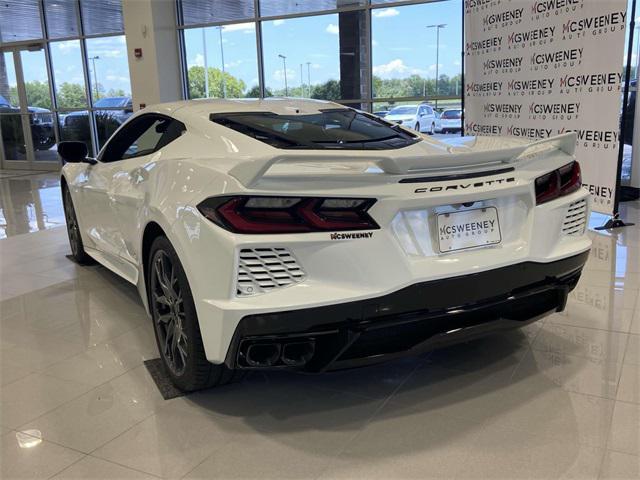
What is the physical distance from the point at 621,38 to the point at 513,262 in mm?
3526

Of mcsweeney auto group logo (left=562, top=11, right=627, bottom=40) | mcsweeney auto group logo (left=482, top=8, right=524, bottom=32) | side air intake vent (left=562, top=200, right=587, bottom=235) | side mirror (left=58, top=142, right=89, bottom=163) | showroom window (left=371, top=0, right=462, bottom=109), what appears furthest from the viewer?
showroom window (left=371, top=0, right=462, bottom=109)

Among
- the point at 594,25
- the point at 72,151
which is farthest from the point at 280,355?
the point at 594,25

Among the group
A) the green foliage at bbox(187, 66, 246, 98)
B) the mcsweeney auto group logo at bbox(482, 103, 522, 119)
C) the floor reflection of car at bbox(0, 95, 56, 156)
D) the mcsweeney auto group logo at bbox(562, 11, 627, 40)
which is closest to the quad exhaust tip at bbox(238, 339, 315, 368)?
the mcsweeney auto group logo at bbox(562, 11, 627, 40)

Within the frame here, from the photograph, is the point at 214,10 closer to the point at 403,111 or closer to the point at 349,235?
the point at 403,111

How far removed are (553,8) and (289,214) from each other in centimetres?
460

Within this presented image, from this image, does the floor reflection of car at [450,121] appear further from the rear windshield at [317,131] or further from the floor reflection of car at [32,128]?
the floor reflection of car at [32,128]

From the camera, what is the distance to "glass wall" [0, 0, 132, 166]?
11.8 m

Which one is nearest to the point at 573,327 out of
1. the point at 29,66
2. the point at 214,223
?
the point at 214,223

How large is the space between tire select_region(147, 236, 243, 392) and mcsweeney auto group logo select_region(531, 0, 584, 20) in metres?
4.43

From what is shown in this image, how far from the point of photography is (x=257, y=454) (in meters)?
1.97

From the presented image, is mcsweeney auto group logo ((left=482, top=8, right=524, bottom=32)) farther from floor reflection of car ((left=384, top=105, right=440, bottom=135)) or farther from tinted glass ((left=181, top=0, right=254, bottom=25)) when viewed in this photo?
tinted glass ((left=181, top=0, right=254, bottom=25))

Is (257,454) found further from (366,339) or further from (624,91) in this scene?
(624,91)

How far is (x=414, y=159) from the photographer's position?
6.35 ft

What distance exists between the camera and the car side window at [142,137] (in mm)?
→ 2754
